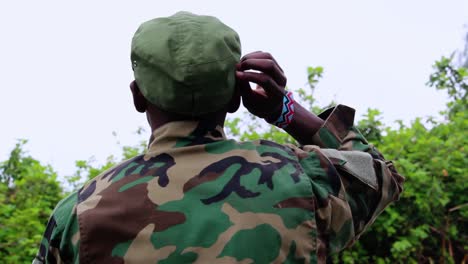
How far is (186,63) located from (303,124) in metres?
0.47

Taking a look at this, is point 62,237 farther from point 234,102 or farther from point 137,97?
point 234,102

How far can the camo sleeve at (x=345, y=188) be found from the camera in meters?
1.55

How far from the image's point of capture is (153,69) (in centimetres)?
152

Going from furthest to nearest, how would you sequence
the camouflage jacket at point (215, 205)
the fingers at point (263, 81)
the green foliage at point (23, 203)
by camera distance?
the green foliage at point (23, 203)
the fingers at point (263, 81)
the camouflage jacket at point (215, 205)

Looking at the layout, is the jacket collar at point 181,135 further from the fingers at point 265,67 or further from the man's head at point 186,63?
the fingers at point 265,67

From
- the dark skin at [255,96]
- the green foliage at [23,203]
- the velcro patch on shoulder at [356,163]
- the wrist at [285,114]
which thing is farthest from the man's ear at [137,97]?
the green foliage at [23,203]

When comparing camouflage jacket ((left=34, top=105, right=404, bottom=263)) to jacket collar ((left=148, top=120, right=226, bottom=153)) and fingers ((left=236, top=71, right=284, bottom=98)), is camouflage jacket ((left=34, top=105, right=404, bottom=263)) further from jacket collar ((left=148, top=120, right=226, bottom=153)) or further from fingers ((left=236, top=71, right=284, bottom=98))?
fingers ((left=236, top=71, right=284, bottom=98))

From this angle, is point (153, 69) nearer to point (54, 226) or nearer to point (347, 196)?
point (54, 226)

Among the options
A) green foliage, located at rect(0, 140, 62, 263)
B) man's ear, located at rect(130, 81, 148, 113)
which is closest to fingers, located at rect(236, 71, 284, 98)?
man's ear, located at rect(130, 81, 148, 113)

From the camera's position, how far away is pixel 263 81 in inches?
62.2

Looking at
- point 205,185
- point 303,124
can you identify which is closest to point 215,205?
point 205,185

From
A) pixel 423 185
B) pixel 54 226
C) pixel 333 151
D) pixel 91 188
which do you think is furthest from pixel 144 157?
pixel 423 185

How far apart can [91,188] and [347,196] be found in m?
0.65

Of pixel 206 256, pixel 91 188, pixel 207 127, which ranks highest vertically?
pixel 207 127
